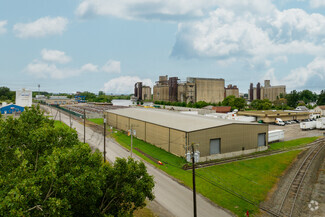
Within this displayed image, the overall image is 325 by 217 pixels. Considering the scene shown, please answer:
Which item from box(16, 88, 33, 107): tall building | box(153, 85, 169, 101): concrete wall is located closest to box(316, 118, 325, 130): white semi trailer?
box(153, 85, 169, 101): concrete wall

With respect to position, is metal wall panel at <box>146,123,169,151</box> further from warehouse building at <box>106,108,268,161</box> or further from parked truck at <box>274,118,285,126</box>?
parked truck at <box>274,118,285,126</box>

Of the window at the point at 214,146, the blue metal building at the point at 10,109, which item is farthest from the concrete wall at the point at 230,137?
the blue metal building at the point at 10,109

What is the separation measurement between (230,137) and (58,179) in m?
32.6

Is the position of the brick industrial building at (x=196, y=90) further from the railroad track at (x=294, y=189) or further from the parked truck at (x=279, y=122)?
the railroad track at (x=294, y=189)

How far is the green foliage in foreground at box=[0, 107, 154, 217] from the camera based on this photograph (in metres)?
9.39

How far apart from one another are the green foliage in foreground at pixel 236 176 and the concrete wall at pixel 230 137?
3.50 m

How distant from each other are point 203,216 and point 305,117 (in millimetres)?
93181

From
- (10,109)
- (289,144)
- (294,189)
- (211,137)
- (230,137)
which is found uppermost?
(10,109)

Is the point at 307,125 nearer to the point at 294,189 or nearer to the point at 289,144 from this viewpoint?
the point at 289,144

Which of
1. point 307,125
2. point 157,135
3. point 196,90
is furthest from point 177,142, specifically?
point 196,90

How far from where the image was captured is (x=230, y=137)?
1507 inches

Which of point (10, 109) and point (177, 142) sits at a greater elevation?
point (10, 109)

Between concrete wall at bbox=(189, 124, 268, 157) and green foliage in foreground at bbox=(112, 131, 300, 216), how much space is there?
3.50 m

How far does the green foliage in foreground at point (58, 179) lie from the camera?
9391mm
